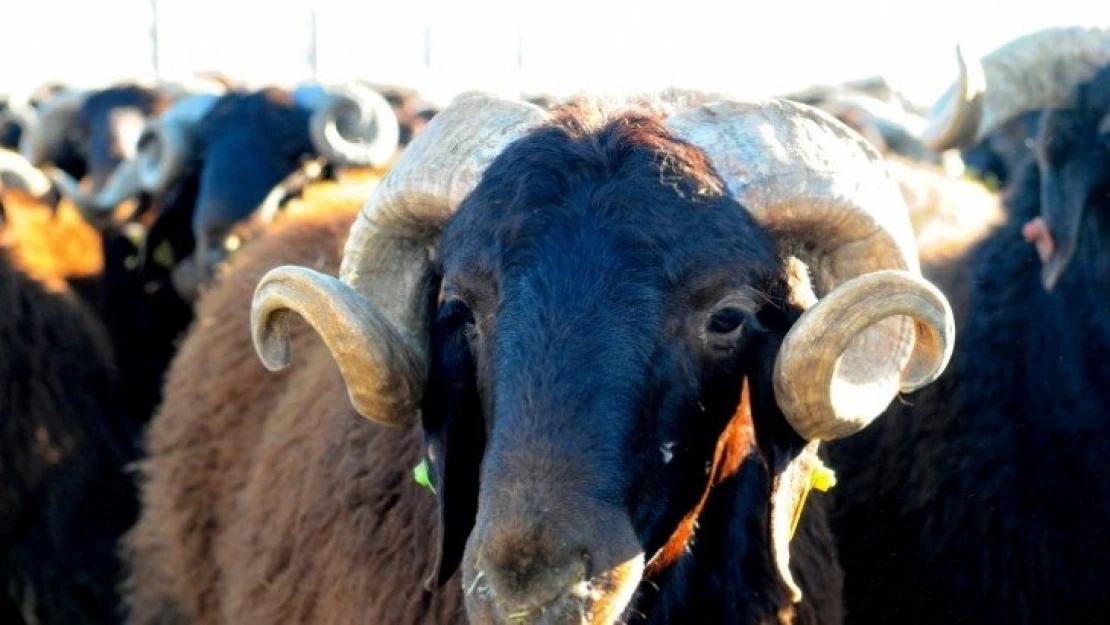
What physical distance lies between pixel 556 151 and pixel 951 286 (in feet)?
8.57

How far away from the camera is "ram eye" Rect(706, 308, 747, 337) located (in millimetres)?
3090

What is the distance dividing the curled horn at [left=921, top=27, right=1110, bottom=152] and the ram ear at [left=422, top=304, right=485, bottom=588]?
2686 mm

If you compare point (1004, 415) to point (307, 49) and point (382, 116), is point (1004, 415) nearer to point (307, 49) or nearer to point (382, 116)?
point (382, 116)

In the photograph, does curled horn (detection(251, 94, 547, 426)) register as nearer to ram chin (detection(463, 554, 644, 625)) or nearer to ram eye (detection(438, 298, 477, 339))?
ram eye (detection(438, 298, 477, 339))

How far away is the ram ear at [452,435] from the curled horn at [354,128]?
606cm

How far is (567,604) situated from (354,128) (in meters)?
7.87

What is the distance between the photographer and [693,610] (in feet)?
11.9

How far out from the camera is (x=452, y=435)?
11.2 ft

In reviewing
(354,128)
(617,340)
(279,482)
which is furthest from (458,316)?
(354,128)

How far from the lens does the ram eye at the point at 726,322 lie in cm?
309

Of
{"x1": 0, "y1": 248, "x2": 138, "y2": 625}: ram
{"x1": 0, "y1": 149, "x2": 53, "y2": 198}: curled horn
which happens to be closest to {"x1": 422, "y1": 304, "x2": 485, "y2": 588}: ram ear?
{"x1": 0, "y1": 248, "x2": 138, "y2": 625}: ram

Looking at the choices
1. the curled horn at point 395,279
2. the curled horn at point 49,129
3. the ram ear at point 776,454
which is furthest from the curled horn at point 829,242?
the curled horn at point 49,129

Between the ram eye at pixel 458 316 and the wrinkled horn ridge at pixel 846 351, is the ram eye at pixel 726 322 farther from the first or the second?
the ram eye at pixel 458 316

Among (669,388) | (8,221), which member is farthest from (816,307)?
(8,221)
